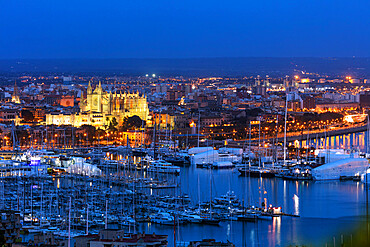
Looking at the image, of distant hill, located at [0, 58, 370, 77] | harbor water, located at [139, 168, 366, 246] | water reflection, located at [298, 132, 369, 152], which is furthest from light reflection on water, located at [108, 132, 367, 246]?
distant hill, located at [0, 58, 370, 77]

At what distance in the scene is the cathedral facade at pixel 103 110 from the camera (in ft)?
112

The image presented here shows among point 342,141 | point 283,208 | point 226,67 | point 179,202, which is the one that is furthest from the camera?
point 226,67

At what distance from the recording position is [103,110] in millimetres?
35750

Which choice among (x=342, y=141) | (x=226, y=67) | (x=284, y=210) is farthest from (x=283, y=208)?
(x=226, y=67)

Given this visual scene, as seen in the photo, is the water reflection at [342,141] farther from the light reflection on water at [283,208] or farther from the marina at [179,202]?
the marina at [179,202]

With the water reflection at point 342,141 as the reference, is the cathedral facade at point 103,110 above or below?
above

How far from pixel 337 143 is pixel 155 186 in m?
12.9

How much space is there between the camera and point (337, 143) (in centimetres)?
3053

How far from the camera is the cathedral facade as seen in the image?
112 feet

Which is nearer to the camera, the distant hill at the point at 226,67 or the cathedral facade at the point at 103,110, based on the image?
the cathedral facade at the point at 103,110

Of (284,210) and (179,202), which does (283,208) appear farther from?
(179,202)

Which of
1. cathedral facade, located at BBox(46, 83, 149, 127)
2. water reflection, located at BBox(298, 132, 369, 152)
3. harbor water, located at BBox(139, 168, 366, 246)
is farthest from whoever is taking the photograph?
cathedral facade, located at BBox(46, 83, 149, 127)

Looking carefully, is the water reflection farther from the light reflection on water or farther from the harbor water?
the harbor water

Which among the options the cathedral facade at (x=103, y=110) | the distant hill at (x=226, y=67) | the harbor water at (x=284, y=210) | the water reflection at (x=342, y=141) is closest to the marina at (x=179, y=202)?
the harbor water at (x=284, y=210)
